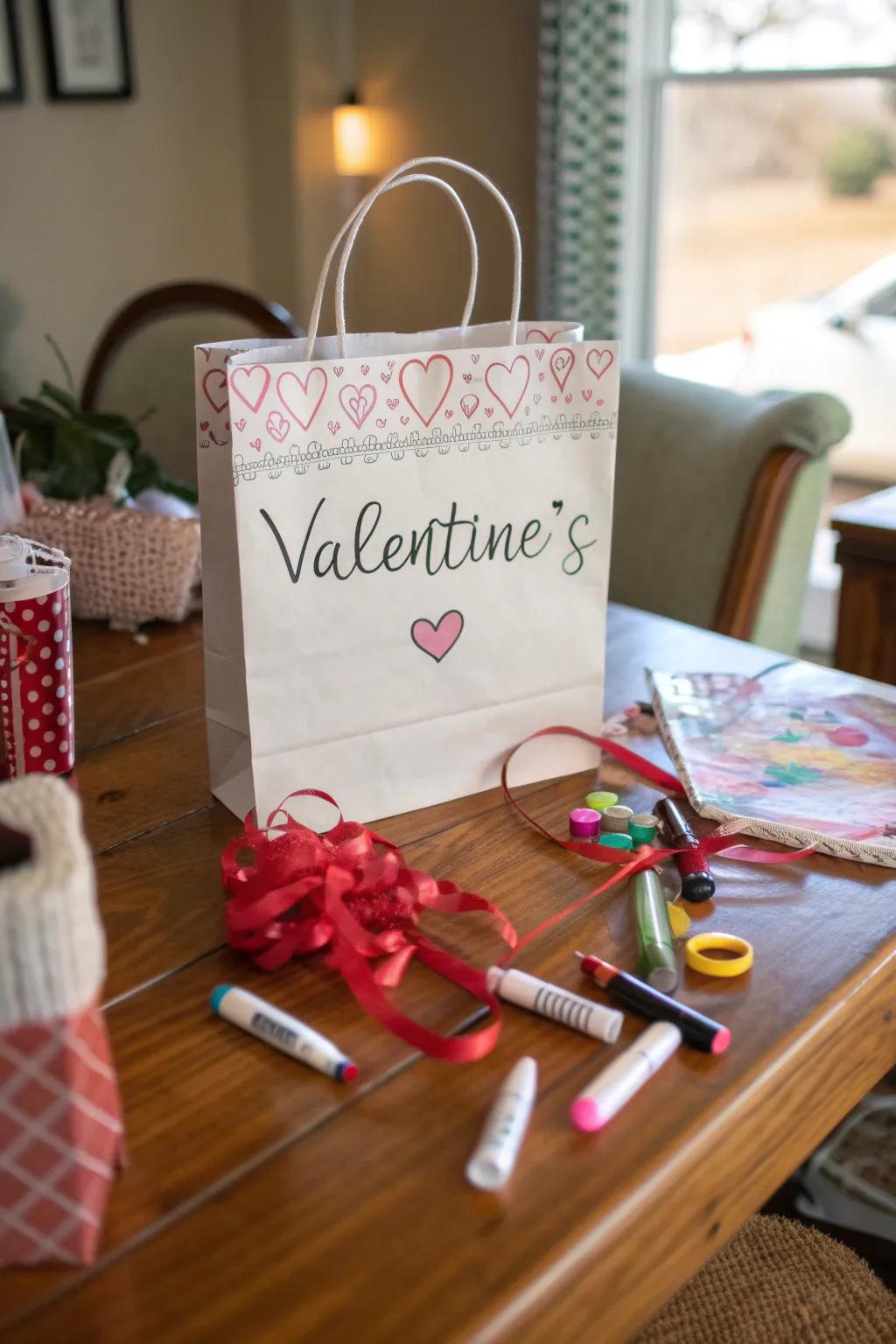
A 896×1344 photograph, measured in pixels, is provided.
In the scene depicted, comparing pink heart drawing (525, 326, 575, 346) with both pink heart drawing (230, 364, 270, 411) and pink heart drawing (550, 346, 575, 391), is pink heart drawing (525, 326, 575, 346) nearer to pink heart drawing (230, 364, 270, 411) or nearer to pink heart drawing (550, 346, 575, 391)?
pink heart drawing (550, 346, 575, 391)

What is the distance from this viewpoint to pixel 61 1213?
1.63ft

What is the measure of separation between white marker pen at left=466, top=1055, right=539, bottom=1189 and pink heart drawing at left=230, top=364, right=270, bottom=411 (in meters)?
0.40

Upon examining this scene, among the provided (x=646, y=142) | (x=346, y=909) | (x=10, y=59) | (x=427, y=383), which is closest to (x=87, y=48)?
(x=10, y=59)

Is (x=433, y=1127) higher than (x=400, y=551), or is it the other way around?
(x=400, y=551)

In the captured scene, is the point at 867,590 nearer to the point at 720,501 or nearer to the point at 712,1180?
the point at 720,501

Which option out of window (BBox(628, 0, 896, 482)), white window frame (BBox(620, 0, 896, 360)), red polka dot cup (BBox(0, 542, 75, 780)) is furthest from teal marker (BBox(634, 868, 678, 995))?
white window frame (BBox(620, 0, 896, 360))

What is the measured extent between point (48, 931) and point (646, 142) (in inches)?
129

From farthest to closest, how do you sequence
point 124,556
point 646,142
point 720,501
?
1. point 646,142
2. point 720,501
3. point 124,556

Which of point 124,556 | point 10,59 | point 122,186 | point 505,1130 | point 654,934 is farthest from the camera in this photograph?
point 122,186

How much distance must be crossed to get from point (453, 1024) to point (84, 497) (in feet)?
2.84

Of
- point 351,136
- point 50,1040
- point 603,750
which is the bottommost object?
point 603,750

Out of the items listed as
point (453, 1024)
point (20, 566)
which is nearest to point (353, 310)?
point (20, 566)

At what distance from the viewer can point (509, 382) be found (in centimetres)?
81

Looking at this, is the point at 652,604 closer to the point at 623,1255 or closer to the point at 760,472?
the point at 760,472
